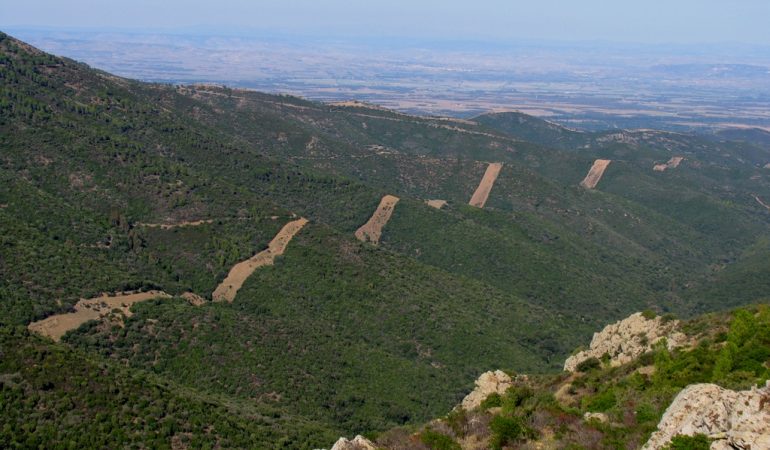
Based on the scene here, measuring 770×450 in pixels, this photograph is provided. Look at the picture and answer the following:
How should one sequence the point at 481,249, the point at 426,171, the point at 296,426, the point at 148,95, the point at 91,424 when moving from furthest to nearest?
the point at 426,171 → the point at 148,95 → the point at 481,249 → the point at 296,426 → the point at 91,424

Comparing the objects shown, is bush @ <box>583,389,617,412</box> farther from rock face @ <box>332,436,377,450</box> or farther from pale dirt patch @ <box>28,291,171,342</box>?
pale dirt patch @ <box>28,291,171,342</box>

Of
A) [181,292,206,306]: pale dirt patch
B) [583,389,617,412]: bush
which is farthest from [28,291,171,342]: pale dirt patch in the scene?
[583,389,617,412]: bush

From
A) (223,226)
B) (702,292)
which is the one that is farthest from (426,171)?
(223,226)

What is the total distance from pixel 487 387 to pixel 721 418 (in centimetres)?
2163

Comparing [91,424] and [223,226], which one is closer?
[91,424]

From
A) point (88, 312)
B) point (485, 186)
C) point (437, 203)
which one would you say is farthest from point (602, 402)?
point (485, 186)

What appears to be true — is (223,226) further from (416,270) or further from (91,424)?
(91,424)

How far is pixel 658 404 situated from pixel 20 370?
105ft

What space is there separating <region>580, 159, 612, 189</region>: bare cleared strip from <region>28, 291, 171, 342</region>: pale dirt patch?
123 metres

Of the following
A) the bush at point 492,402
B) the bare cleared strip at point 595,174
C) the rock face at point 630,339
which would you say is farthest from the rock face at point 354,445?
the bare cleared strip at point 595,174

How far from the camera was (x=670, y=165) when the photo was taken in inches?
7308

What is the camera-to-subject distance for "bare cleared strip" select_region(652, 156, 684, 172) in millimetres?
181000

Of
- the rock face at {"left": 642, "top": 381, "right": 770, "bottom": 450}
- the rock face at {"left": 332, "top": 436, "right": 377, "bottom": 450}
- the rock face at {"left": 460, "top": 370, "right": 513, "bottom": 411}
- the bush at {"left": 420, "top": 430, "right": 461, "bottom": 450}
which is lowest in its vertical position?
the rock face at {"left": 460, "top": 370, "right": 513, "bottom": 411}

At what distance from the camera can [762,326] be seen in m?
30.2
